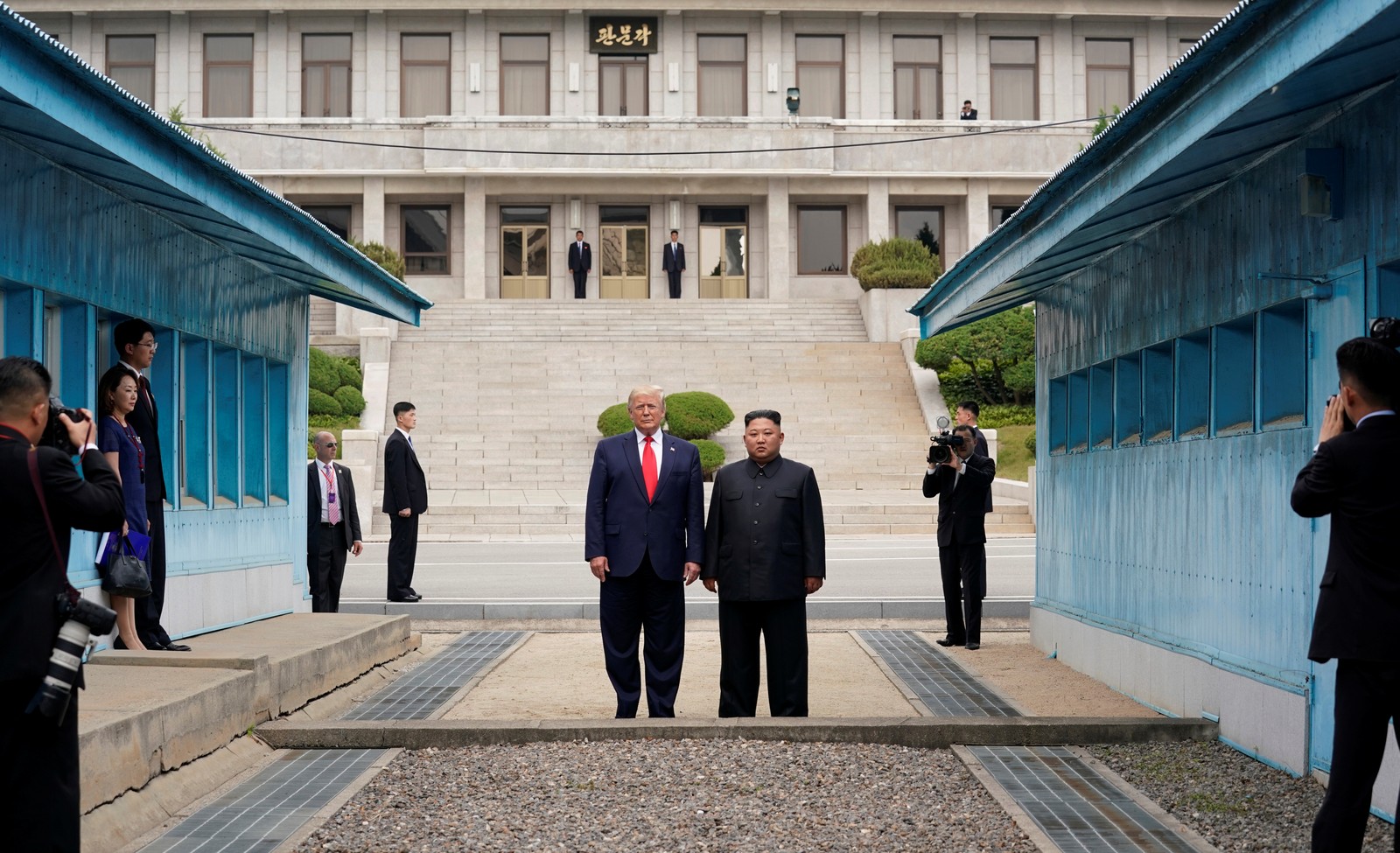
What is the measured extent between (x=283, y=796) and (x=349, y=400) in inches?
1023

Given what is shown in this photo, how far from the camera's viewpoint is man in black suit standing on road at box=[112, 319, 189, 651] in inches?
355

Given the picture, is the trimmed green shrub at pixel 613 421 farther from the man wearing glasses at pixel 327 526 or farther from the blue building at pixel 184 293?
the man wearing glasses at pixel 327 526

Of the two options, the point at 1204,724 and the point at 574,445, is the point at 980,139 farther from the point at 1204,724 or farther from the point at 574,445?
the point at 1204,724

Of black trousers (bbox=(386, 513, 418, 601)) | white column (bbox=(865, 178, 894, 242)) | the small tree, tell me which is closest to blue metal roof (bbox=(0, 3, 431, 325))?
black trousers (bbox=(386, 513, 418, 601))

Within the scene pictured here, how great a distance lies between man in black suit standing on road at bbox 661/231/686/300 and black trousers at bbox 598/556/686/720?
1421 inches

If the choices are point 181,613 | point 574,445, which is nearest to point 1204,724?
point 181,613

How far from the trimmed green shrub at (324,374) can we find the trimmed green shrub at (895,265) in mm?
13828

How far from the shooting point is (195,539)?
1153 centimetres

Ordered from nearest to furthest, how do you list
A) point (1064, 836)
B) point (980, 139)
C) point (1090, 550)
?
point (1064, 836) → point (1090, 550) → point (980, 139)

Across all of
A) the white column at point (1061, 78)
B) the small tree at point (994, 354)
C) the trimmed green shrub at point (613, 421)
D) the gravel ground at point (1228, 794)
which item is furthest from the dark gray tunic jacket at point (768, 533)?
the white column at point (1061, 78)

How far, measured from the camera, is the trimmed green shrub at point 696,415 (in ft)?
98.8

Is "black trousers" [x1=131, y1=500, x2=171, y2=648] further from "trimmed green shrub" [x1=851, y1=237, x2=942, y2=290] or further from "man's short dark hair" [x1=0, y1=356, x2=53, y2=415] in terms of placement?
"trimmed green shrub" [x1=851, y1=237, x2=942, y2=290]

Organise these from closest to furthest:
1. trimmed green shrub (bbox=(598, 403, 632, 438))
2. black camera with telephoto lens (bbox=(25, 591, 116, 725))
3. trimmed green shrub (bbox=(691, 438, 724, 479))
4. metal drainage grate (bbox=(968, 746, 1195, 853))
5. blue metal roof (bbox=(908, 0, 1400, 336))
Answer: black camera with telephoto lens (bbox=(25, 591, 116, 725)), blue metal roof (bbox=(908, 0, 1400, 336)), metal drainage grate (bbox=(968, 746, 1195, 853)), trimmed green shrub (bbox=(691, 438, 724, 479)), trimmed green shrub (bbox=(598, 403, 632, 438))

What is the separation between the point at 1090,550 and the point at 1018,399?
2353 centimetres
